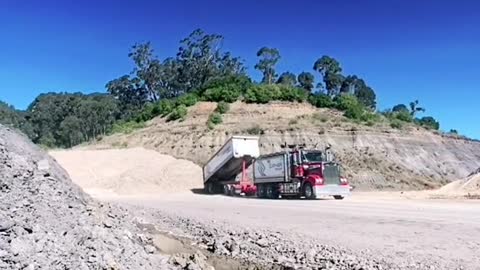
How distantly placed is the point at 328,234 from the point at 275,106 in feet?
198

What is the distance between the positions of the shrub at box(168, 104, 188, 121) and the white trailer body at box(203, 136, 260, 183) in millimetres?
33666

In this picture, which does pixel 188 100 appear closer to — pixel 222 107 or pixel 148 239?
A: pixel 222 107

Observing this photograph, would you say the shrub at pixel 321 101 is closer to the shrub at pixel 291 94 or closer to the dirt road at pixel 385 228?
the shrub at pixel 291 94

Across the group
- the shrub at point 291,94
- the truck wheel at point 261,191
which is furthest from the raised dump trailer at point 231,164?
the shrub at point 291,94

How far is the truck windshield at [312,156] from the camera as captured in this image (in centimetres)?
3266

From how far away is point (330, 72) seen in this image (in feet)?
328

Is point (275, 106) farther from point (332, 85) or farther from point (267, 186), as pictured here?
point (267, 186)

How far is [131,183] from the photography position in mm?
46219

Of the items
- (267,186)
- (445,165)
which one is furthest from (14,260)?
(445,165)

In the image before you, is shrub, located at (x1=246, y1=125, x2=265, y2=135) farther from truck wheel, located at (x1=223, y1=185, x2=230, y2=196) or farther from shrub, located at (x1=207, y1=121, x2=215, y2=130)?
truck wheel, located at (x1=223, y1=185, x2=230, y2=196)

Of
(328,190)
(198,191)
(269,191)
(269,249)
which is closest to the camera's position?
(269,249)

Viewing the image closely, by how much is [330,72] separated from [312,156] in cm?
6975

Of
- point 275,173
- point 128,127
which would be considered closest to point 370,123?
point 128,127

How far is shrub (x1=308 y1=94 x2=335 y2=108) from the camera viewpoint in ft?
255
